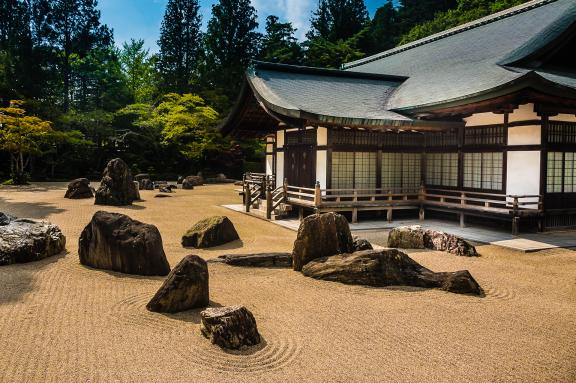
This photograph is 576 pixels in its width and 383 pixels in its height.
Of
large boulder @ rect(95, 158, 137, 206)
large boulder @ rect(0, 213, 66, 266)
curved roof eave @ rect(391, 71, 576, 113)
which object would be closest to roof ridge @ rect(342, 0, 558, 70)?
curved roof eave @ rect(391, 71, 576, 113)

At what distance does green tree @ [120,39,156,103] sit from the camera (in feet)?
145

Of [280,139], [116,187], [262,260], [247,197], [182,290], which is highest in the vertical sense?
[280,139]

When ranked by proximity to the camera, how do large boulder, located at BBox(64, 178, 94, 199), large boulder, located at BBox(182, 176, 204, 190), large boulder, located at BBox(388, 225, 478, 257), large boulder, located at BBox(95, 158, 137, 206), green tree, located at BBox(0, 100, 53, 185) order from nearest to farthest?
1. large boulder, located at BBox(388, 225, 478, 257)
2. large boulder, located at BBox(95, 158, 137, 206)
3. large boulder, located at BBox(64, 178, 94, 199)
4. green tree, located at BBox(0, 100, 53, 185)
5. large boulder, located at BBox(182, 176, 204, 190)

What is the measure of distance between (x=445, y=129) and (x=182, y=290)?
41.2 feet

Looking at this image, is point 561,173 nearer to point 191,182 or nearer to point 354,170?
point 354,170

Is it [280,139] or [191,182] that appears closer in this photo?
[280,139]

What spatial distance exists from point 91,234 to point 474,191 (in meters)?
12.5

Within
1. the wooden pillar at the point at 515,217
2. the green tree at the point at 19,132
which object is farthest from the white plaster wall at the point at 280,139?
the green tree at the point at 19,132

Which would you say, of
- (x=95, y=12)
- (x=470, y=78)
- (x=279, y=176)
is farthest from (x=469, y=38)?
(x=95, y=12)

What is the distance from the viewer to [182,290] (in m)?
6.00

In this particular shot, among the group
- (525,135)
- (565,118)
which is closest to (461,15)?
(565,118)

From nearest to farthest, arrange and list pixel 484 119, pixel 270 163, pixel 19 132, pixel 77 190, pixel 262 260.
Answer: pixel 262 260, pixel 484 119, pixel 77 190, pixel 270 163, pixel 19 132

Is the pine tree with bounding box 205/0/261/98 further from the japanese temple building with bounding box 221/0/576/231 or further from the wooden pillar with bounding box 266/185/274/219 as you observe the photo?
the wooden pillar with bounding box 266/185/274/219

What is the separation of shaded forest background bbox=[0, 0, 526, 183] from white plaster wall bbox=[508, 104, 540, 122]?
22.0 m
